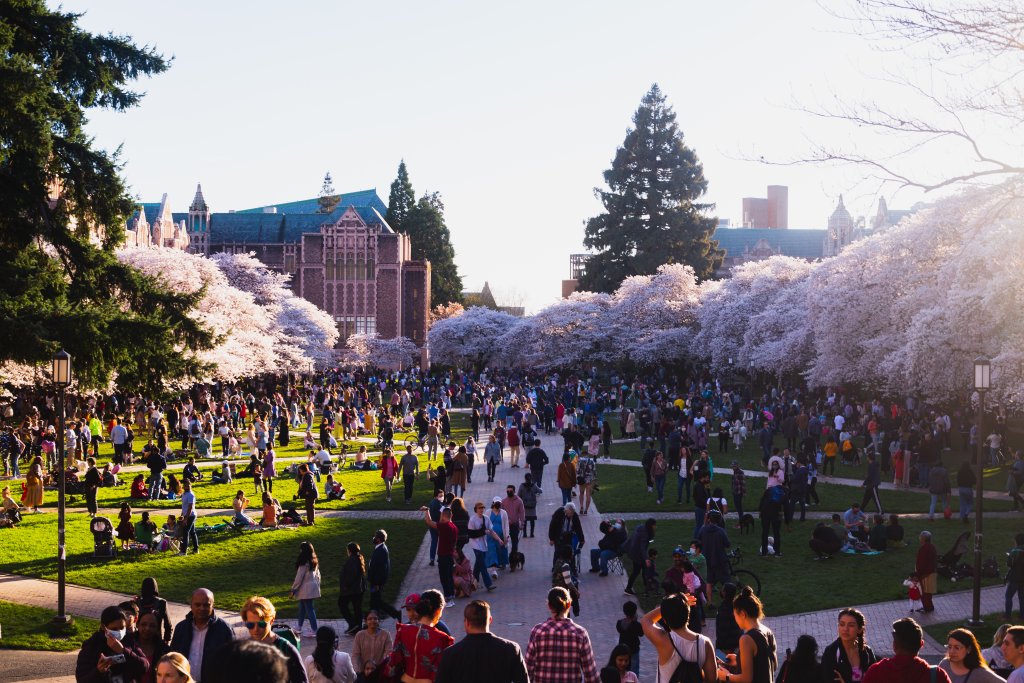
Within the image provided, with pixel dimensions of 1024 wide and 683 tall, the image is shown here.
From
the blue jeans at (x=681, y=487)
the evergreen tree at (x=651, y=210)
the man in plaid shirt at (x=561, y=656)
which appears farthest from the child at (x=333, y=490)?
the evergreen tree at (x=651, y=210)

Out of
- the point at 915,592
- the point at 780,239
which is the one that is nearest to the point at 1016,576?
the point at 915,592

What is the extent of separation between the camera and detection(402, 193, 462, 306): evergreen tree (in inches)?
4363

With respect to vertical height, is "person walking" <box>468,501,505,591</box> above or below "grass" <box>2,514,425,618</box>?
above

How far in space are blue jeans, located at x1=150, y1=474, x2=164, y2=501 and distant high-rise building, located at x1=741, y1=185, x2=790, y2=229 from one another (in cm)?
12320

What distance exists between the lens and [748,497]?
26.5m

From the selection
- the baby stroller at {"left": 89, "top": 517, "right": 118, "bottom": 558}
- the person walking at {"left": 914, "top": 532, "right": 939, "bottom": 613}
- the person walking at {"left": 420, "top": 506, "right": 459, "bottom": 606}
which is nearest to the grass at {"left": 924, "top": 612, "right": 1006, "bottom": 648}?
the person walking at {"left": 914, "top": 532, "right": 939, "bottom": 613}

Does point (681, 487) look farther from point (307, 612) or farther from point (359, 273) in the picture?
point (359, 273)

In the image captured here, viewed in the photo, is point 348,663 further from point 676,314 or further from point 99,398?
point 676,314

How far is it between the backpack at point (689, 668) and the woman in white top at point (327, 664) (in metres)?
2.93

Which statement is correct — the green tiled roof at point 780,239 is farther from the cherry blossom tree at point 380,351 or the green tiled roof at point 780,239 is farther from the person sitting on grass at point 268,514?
the person sitting on grass at point 268,514

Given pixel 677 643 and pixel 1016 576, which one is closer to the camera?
pixel 677 643

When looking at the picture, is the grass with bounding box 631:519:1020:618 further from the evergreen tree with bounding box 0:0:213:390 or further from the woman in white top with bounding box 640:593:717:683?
the evergreen tree with bounding box 0:0:213:390

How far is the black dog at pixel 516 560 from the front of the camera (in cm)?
1906

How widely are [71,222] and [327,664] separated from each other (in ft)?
46.3
